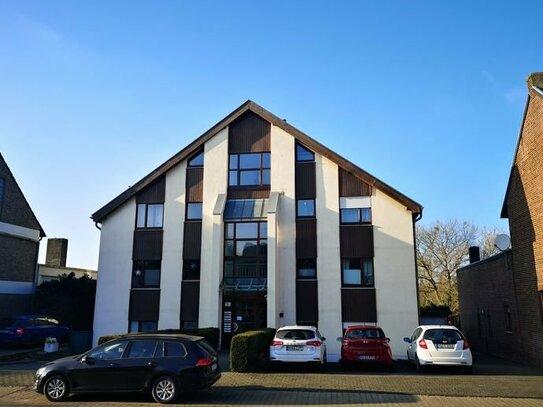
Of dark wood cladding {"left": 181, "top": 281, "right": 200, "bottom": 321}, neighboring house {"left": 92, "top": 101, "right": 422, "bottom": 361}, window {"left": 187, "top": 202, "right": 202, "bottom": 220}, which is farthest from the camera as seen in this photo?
window {"left": 187, "top": 202, "right": 202, "bottom": 220}

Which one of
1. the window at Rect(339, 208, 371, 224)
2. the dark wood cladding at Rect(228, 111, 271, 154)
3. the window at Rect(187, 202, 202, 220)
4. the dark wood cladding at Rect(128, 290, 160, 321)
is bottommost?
the dark wood cladding at Rect(128, 290, 160, 321)

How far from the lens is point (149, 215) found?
24.2 meters

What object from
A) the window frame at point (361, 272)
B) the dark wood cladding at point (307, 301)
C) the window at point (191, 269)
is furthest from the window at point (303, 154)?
the window at point (191, 269)

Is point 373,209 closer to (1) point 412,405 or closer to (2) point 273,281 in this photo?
(2) point 273,281

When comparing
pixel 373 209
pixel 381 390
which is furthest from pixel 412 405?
pixel 373 209

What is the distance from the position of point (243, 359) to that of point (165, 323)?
8948 millimetres

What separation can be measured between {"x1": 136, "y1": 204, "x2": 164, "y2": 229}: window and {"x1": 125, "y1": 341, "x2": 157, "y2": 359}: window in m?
12.9

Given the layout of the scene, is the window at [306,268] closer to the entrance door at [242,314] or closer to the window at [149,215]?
the entrance door at [242,314]

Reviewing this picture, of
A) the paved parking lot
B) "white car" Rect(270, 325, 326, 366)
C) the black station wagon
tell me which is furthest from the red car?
the black station wagon

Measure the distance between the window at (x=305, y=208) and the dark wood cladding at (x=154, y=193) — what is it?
21.1 ft

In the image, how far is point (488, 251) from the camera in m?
45.8

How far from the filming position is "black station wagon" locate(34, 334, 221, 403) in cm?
1084

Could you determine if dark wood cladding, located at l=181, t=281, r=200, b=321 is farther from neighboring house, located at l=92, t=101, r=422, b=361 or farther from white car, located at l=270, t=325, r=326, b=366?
white car, located at l=270, t=325, r=326, b=366

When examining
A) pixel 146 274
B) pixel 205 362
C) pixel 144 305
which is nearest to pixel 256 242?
pixel 146 274
